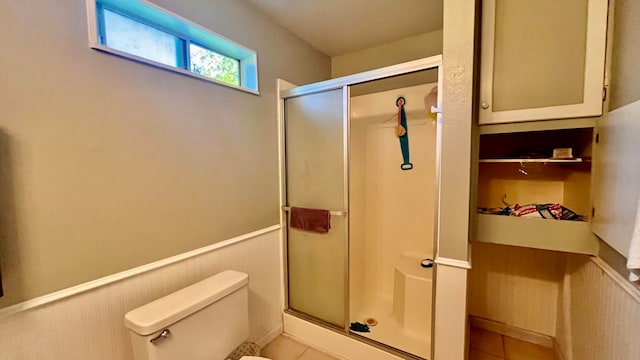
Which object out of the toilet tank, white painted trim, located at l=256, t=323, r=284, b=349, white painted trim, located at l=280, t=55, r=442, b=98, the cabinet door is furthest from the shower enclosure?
the toilet tank

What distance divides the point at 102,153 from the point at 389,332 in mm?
2235

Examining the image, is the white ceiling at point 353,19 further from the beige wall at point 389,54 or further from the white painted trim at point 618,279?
the white painted trim at point 618,279

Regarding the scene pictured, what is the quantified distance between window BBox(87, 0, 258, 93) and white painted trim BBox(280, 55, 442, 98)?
34cm

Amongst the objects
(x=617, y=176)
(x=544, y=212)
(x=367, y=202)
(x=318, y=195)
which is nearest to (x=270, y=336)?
(x=318, y=195)

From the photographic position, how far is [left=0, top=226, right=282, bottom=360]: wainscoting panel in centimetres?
95

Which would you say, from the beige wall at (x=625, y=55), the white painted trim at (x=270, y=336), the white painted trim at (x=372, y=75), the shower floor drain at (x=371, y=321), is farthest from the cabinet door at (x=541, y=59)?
the white painted trim at (x=270, y=336)

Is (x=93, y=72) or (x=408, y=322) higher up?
(x=93, y=72)

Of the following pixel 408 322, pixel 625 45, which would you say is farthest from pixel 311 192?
pixel 625 45

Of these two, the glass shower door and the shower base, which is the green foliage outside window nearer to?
the glass shower door

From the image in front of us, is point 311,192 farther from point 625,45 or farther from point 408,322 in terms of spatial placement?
point 625,45

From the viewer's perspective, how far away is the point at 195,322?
1.19 metres

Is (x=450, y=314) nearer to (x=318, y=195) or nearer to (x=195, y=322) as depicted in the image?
(x=318, y=195)

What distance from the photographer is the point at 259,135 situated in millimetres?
1852

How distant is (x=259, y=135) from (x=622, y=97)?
6.15 feet
